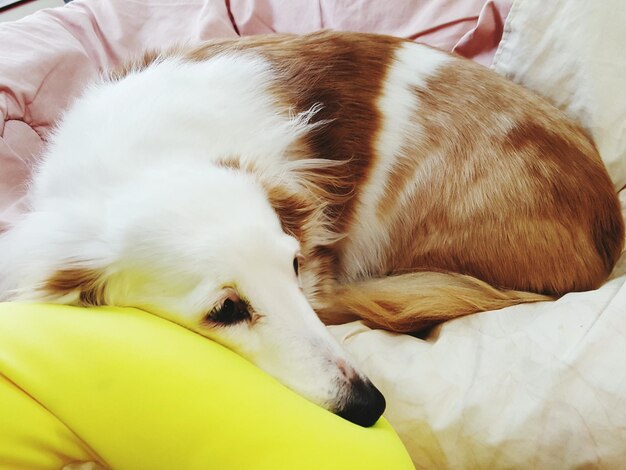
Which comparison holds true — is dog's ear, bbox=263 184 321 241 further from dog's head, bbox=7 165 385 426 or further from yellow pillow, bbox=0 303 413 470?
yellow pillow, bbox=0 303 413 470

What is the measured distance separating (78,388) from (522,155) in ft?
3.36

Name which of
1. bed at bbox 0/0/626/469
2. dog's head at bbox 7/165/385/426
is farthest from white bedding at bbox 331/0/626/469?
dog's head at bbox 7/165/385/426

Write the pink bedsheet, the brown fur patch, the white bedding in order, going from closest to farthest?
the white bedding, the brown fur patch, the pink bedsheet

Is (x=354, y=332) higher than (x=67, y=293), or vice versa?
(x=67, y=293)

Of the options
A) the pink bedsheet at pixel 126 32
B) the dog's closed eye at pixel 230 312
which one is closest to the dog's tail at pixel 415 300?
the dog's closed eye at pixel 230 312

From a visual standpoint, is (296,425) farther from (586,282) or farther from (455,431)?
(586,282)

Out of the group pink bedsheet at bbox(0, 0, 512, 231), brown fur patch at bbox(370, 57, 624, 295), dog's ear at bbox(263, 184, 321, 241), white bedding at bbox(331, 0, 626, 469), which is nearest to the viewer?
white bedding at bbox(331, 0, 626, 469)

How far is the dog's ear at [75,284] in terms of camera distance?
103 cm

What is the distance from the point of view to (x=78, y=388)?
33.9 inches

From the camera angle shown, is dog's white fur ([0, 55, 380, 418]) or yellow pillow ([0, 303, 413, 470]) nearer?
yellow pillow ([0, 303, 413, 470])

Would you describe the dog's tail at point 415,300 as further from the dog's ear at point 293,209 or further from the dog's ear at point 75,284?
the dog's ear at point 75,284

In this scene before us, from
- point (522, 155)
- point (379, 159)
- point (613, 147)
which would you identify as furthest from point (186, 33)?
point (613, 147)

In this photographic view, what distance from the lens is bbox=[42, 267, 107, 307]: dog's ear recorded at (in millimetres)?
1027

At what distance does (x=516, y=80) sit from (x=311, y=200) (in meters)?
0.69
